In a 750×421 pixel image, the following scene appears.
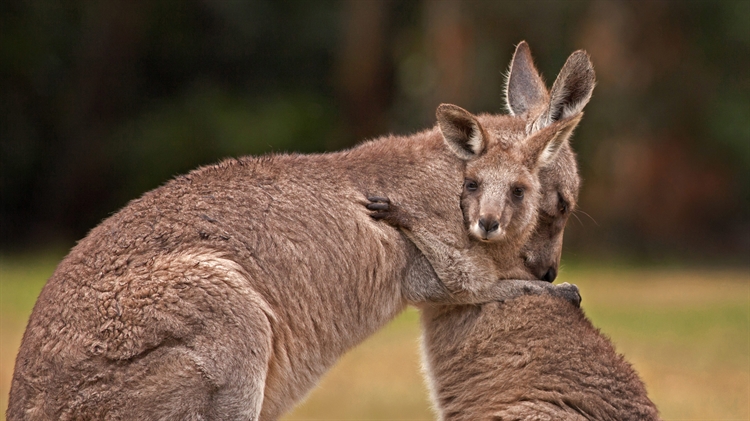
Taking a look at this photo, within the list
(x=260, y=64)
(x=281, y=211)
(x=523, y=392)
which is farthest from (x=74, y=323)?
(x=260, y=64)

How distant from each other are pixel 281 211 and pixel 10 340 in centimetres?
1016

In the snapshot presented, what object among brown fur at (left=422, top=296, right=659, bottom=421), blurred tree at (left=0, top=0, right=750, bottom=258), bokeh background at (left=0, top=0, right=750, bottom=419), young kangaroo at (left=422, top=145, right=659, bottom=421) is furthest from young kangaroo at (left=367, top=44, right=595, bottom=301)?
blurred tree at (left=0, top=0, right=750, bottom=258)

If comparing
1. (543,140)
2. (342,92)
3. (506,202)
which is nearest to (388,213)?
(506,202)

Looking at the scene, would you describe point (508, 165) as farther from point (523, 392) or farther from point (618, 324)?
point (618, 324)

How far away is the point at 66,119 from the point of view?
94.2ft

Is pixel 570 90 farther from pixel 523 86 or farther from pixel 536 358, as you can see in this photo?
pixel 536 358

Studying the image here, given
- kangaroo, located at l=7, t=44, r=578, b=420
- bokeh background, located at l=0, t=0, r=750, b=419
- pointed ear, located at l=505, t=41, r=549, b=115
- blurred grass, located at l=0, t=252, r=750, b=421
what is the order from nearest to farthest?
kangaroo, located at l=7, t=44, r=578, b=420 < pointed ear, located at l=505, t=41, r=549, b=115 < blurred grass, located at l=0, t=252, r=750, b=421 < bokeh background, located at l=0, t=0, r=750, b=419

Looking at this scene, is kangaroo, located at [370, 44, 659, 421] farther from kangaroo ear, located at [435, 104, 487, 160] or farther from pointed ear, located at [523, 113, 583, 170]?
kangaroo ear, located at [435, 104, 487, 160]

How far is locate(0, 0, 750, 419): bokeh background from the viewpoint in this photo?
25.1 m

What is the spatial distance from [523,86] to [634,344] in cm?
848

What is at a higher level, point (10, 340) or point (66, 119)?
point (66, 119)

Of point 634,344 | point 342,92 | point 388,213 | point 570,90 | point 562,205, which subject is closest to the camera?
point 388,213

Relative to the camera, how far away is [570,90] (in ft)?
26.1

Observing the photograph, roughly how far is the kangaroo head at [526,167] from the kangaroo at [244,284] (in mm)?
34
